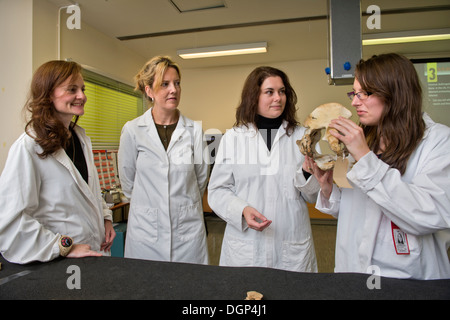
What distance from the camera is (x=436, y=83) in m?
3.38

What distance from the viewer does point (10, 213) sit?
3.74ft

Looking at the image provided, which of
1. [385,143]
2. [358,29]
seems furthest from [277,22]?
[385,143]

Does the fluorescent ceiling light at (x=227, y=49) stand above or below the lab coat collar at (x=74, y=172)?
above

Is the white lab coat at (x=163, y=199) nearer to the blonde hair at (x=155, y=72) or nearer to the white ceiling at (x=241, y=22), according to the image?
the blonde hair at (x=155, y=72)

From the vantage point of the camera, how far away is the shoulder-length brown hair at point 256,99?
5.77ft

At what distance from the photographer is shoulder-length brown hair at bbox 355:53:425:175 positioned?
1.08 meters

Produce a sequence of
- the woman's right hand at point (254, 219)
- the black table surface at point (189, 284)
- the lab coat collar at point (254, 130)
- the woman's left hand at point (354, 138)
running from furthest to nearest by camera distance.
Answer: the lab coat collar at point (254, 130)
the woman's right hand at point (254, 219)
the woman's left hand at point (354, 138)
the black table surface at point (189, 284)

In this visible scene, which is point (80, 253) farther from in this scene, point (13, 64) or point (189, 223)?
point (13, 64)

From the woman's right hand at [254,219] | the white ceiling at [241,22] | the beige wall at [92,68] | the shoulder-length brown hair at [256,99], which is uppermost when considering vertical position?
the white ceiling at [241,22]

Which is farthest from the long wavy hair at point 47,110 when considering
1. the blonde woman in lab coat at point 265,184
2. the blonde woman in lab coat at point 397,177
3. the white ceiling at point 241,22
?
the white ceiling at point 241,22

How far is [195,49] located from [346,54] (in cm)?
302

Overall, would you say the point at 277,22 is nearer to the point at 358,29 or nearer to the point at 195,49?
the point at 195,49
